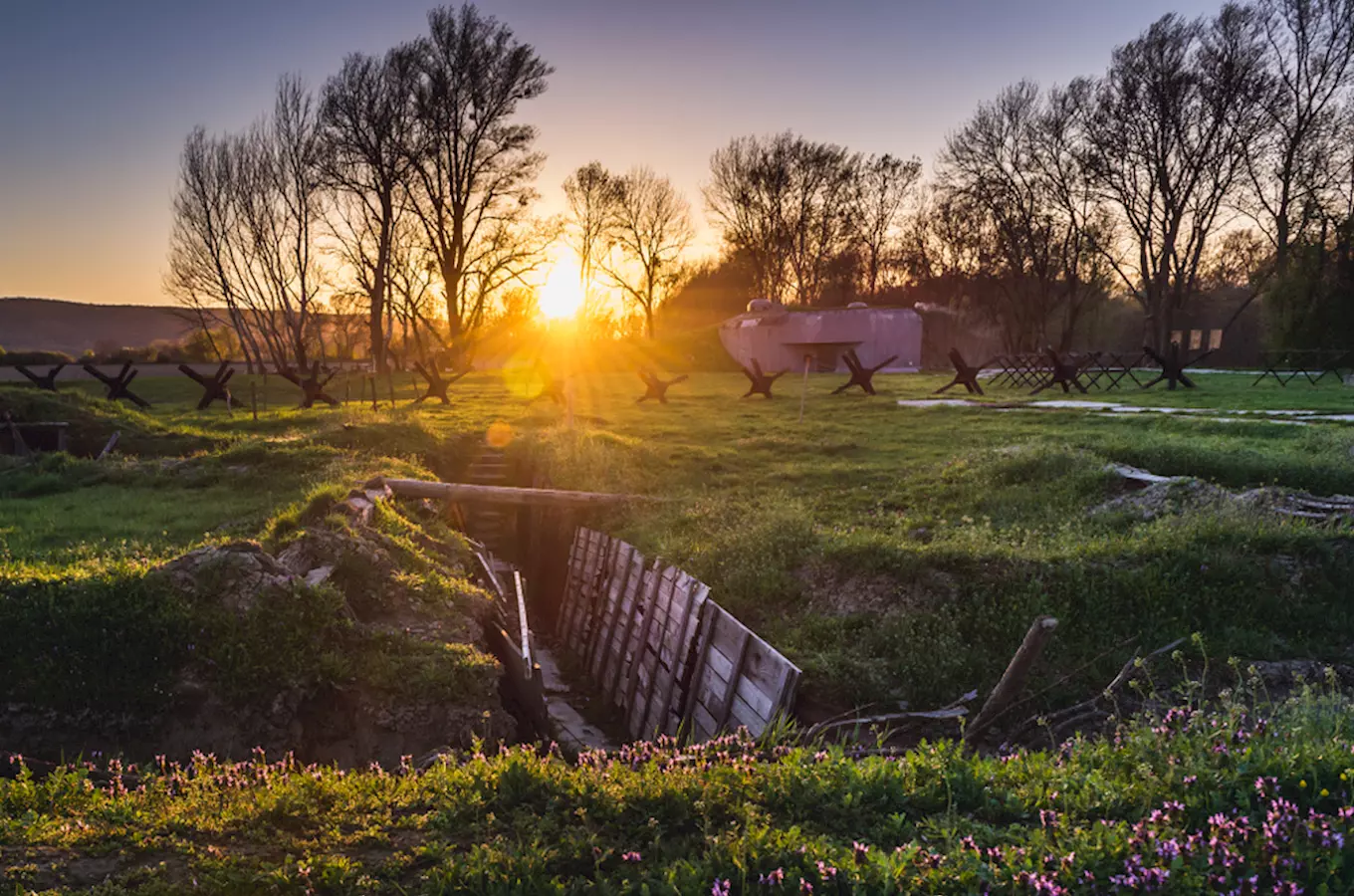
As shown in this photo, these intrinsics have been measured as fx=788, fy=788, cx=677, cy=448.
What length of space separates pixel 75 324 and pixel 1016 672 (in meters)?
153

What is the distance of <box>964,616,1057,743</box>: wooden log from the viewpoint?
186 inches

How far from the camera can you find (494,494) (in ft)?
36.7

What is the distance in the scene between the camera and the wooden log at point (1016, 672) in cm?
472

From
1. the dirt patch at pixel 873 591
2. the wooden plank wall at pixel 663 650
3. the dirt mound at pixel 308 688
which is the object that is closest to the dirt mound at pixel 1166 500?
the dirt patch at pixel 873 591

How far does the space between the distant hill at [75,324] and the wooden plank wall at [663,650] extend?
12551cm

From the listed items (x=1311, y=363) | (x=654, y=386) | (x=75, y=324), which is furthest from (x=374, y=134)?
(x=75, y=324)

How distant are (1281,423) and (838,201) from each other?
154 ft

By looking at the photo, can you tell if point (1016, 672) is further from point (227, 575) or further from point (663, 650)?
point (227, 575)

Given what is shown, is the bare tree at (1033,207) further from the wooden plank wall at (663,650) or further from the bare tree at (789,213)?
the wooden plank wall at (663,650)

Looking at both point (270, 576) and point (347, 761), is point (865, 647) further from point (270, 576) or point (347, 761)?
point (270, 576)

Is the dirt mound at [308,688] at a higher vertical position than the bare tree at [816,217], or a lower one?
lower

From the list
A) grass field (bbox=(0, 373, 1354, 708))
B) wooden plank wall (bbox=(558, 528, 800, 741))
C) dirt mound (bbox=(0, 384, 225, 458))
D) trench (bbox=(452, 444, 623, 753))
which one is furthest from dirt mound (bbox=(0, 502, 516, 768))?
dirt mound (bbox=(0, 384, 225, 458))

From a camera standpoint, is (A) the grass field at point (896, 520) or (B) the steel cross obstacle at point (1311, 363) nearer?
(A) the grass field at point (896, 520)

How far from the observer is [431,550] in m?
9.55
